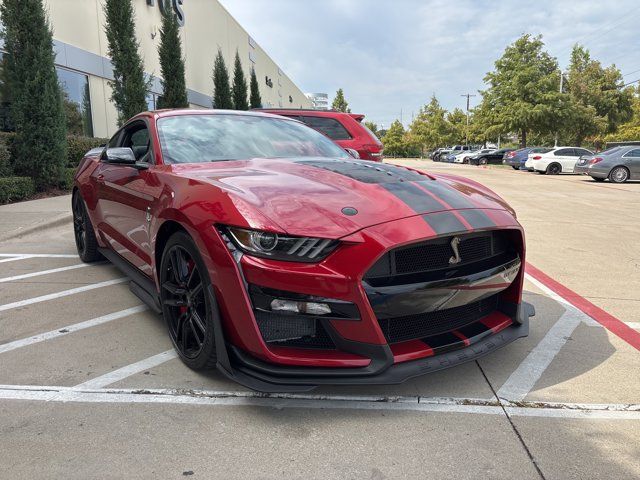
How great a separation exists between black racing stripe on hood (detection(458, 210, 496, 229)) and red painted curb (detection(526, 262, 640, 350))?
1.60 meters

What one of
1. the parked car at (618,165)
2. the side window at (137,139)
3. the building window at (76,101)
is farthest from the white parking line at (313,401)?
the parked car at (618,165)

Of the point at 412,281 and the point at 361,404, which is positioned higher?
the point at 412,281

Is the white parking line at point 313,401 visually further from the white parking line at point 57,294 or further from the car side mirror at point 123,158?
the white parking line at point 57,294

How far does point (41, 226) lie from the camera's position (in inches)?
296

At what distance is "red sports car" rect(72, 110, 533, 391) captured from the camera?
2.21 m

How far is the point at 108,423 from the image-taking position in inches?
92.2

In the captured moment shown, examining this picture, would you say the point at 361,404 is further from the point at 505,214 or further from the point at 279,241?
the point at 505,214

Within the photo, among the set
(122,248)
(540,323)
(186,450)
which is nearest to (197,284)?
(186,450)

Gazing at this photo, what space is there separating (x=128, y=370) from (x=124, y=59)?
14109 mm

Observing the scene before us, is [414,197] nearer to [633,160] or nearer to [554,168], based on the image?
[633,160]

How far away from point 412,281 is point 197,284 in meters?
1.17

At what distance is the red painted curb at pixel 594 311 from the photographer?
345 cm

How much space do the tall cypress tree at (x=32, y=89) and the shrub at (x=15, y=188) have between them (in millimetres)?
562

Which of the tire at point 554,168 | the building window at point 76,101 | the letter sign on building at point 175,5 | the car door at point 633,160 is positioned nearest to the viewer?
the building window at point 76,101
